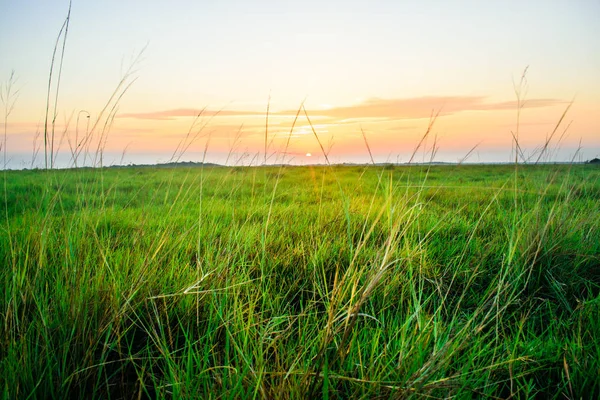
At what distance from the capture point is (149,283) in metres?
1.65

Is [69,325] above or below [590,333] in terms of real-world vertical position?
above

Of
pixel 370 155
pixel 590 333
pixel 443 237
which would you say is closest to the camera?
pixel 590 333

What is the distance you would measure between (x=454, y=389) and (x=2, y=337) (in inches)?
64.2

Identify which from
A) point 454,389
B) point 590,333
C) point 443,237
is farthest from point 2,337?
point 443,237

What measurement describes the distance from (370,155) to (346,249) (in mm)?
893

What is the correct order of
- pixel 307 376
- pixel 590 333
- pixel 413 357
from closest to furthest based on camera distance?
1. pixel 307 376
2. pixel 413 357
3. pixel 590 333

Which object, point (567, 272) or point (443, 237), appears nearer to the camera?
point (567, 272)

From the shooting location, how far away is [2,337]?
133cm

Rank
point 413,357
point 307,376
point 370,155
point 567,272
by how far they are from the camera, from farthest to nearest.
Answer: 1. point 567,272
2. point 370,155
3. point 413,357
4. point 307,376

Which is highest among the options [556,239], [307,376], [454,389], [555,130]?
[555,130]

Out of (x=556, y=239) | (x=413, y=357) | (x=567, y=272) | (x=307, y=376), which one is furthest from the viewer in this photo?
(x=556, y=239)

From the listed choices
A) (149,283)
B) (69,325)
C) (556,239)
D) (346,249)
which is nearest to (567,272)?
(556,239)

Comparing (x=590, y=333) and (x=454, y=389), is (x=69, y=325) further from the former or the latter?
(x=590, y=333)

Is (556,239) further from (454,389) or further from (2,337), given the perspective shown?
(2,337)
